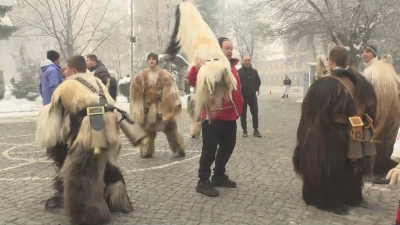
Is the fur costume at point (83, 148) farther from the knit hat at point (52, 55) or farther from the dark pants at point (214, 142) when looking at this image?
the knit hat at point (52, 55)

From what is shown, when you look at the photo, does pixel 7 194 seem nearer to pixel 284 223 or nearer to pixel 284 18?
pixel 284 223

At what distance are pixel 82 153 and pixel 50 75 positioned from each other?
147 inches

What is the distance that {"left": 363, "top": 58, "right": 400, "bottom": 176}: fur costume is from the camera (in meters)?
5.11

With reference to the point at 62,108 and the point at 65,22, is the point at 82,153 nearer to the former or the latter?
the point at 62,108

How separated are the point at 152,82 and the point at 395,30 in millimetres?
14079

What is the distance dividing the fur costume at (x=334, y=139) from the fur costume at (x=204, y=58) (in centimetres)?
101

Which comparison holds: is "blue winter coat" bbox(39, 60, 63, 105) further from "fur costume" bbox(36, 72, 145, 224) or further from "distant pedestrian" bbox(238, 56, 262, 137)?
"distant pedestrian" bbox(238, 56, 262, 137)

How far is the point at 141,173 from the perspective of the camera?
6.04m

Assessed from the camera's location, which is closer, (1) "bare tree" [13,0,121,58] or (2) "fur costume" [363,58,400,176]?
(2) "fur costume" [363,58,400,176]

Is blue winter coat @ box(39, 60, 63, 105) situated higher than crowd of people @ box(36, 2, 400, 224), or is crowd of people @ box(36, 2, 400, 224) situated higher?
blue winter coat @ box(39, 60, 63, 105)

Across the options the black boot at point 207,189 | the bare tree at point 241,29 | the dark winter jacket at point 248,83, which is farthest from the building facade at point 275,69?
the black boot at point 207,189

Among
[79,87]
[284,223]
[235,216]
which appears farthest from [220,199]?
[79,87]

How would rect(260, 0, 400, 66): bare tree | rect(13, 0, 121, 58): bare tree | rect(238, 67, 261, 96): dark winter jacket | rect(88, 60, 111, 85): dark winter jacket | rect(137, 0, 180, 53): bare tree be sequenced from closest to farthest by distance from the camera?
rect(88, 60, 111, 85): dark winter jacket → rect(238, 67, 261, 96): dark winter jacket → rect(260, 0, 400, 66): bare tree → rect(13, 0, 121, 58): bare tree → rect(137, 0, 180, 53): bare tree

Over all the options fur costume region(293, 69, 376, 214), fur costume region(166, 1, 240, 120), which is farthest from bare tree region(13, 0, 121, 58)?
fur costume region(293, 69, 376, 214)
